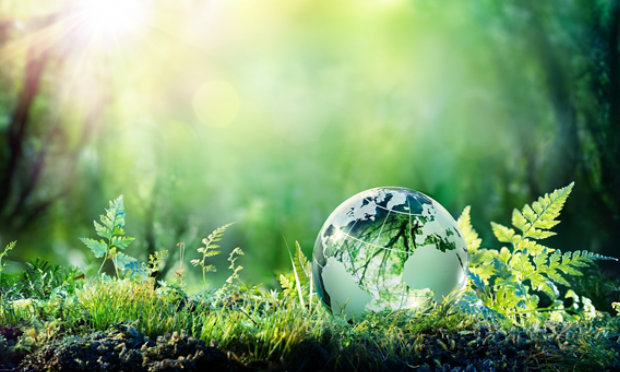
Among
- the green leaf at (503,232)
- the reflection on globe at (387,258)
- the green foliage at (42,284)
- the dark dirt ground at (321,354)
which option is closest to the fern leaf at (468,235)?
the green leaf at (503,232)

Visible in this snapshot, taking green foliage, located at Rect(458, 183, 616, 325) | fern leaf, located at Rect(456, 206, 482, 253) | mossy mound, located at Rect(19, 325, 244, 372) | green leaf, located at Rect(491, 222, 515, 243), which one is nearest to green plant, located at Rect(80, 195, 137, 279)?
mossy mound, located at Rect(19, 325, 244, 372)

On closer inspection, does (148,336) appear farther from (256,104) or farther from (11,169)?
(11,169)

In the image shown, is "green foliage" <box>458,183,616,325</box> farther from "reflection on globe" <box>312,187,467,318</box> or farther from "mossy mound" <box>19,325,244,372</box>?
"mossy mound" <box>19,325,244,372</box>

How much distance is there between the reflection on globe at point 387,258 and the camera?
3289mm

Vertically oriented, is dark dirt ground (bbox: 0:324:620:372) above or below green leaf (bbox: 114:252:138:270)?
below

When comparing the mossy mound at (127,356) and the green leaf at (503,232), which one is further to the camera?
the green leaf at (503,232)

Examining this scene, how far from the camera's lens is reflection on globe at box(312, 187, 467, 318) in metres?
3.29

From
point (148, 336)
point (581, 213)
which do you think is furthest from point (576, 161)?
point (148, 336)

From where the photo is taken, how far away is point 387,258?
3291 millimetres

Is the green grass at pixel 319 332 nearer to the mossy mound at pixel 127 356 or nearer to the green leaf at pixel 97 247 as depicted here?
the mossy mound at pixel 127 356

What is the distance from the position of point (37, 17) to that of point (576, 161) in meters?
6.80

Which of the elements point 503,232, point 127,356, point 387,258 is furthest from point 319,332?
point 503,232

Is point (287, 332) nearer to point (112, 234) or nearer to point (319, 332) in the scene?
point (319, 332)

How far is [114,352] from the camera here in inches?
94.6
